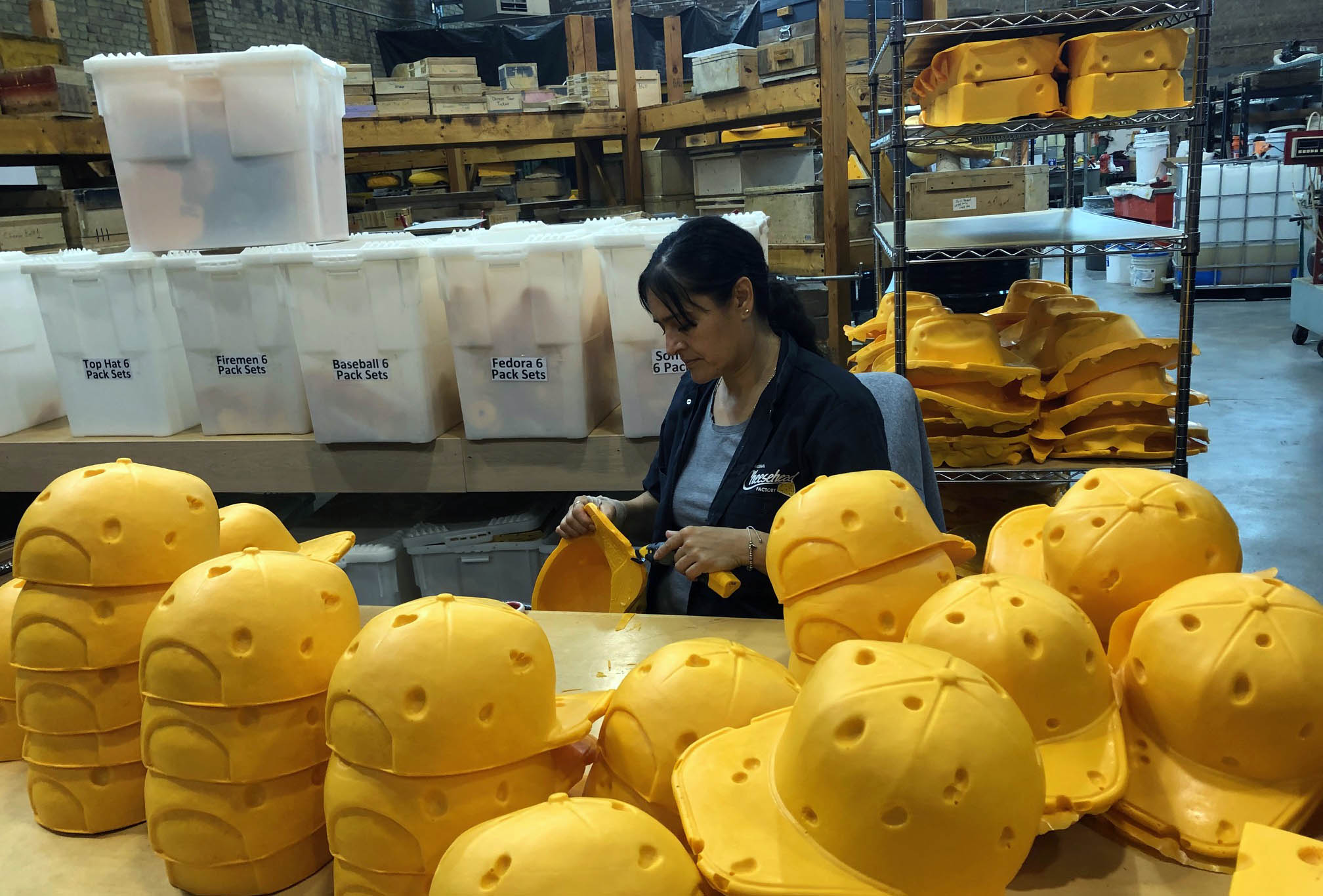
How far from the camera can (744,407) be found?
7.00 feet

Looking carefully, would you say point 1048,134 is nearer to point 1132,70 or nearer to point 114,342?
point 1132,70

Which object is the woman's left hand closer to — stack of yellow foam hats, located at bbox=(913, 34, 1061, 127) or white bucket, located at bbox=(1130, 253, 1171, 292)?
stack of yellow foam hats, located at bbox=(913, 34, 1061, 127)

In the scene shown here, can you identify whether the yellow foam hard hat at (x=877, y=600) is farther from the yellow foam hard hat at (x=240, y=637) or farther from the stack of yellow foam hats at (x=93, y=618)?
the stack of yellow foam hats at (x=93, y=618)

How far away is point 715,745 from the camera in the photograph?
2.95 ft

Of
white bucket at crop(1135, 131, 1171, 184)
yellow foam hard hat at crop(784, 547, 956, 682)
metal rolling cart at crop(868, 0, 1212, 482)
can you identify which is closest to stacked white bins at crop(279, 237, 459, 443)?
metal rolling cart at crop(868, 0, 1212, 482)

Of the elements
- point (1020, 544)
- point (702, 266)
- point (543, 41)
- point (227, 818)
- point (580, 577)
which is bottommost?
point (580, 577)

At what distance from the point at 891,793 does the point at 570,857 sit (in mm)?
251

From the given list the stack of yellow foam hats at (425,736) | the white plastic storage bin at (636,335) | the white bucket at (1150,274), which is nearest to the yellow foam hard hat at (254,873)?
the stack of yellow foam hats at (425,736)

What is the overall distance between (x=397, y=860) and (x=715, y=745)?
329 mm

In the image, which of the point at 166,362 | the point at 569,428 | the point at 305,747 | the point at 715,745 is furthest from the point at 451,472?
the point at 715,745

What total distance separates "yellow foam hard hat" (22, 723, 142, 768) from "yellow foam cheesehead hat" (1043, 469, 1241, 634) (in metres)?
1.18

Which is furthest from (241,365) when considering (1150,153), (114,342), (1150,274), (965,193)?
(1150,153)

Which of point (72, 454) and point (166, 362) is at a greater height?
point (166, 362)

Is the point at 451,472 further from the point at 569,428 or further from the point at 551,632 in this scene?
the point at 551,632
